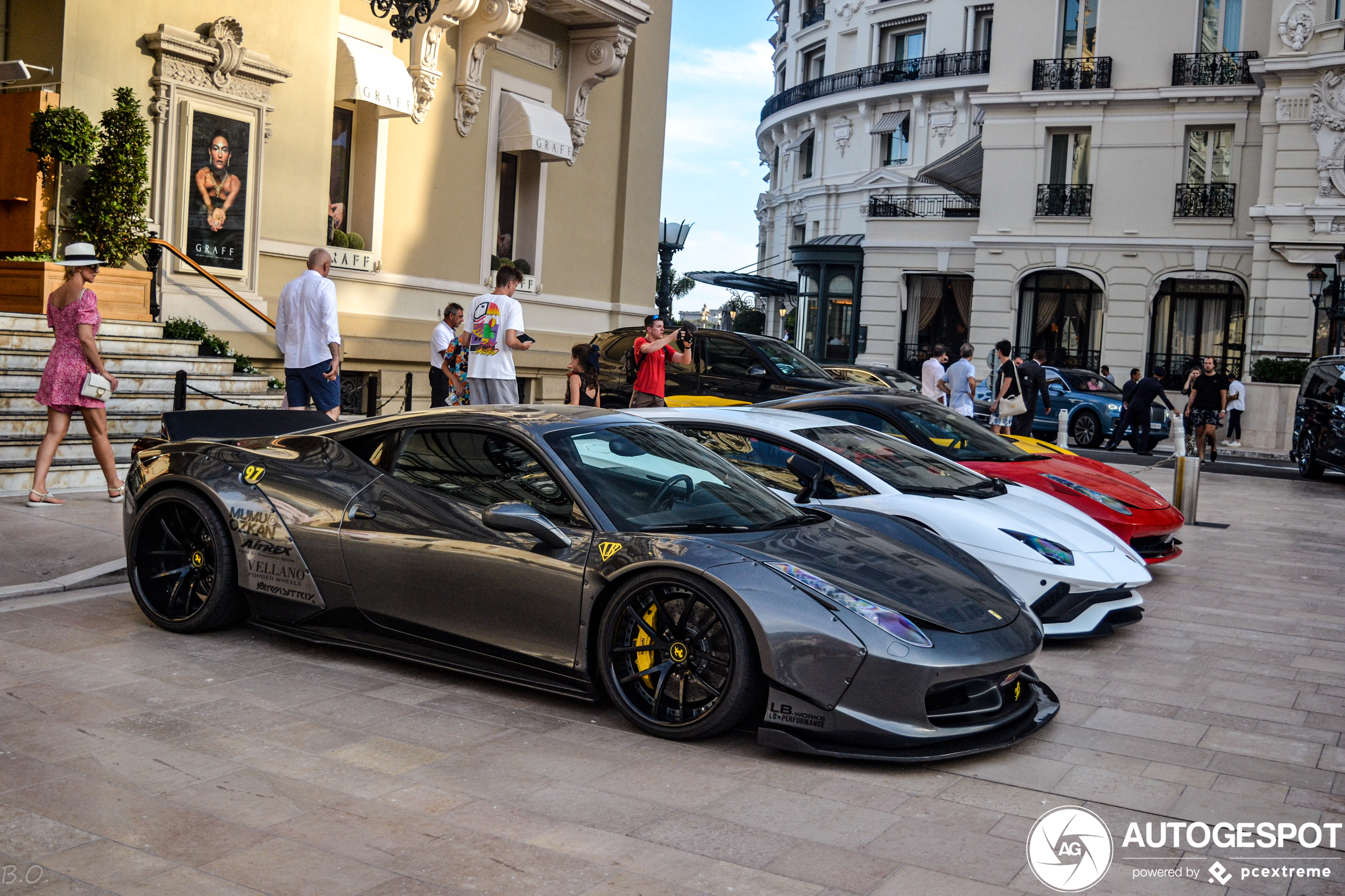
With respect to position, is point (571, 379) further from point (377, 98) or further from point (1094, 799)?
point (1094, 799)

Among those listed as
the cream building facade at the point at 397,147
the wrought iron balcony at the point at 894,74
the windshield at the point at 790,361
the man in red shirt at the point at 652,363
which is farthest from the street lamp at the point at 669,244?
the wrought iron balcony at the point at 894,74

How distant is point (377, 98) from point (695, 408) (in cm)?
985

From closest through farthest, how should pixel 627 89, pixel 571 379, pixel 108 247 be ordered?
1. pixel 108 247
2. pixel 571 379
3. pixel 627 89

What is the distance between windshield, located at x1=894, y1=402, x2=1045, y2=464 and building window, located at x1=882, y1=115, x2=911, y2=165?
39.0 metres

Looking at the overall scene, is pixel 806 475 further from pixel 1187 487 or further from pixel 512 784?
pixel 1187 487

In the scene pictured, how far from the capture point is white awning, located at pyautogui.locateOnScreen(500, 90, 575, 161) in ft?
58.0

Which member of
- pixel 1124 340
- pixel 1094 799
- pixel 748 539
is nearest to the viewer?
pixel 1094 799

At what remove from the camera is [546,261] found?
19203mm

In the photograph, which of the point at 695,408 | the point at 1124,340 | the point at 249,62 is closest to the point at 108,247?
the point at 249,62

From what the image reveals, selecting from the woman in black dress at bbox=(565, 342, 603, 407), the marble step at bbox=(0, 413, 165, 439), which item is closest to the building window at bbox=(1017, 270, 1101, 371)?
the woman in black dress at bbox=(565, 342, 603, 407)

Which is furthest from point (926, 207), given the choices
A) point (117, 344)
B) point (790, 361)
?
point (117, 344)

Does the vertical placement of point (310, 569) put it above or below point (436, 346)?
below

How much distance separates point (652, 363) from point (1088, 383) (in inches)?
598

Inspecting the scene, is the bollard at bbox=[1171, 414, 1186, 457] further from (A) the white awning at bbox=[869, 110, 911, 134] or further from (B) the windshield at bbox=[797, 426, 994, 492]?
(A) the white awning at bbox=[869, 110, 911, 134]
